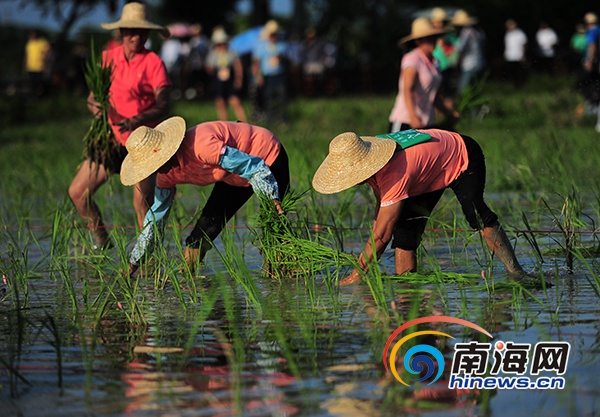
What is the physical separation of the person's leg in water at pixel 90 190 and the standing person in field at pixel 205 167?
4.20ft

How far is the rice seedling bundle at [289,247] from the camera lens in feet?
23.3

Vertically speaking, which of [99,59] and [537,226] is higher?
[99,59]

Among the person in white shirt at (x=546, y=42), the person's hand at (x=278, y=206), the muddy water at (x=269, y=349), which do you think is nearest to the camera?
the muddy water at (x=269, y=349)

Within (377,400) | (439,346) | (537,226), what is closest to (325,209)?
(537,226)

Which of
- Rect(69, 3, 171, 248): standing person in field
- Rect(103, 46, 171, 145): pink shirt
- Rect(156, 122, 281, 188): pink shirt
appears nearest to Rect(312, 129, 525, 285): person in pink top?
Rect(156, 122, 281, 188): pink shirt

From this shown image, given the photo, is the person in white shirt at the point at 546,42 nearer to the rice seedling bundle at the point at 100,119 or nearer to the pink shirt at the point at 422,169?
the rice seedling bundle at the point at 100,119

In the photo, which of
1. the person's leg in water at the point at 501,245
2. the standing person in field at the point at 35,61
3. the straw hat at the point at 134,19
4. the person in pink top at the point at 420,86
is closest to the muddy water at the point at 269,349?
the person's leg in water at the point at 501,245

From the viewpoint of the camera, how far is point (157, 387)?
5152 mm

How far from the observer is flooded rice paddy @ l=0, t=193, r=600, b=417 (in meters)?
4.88

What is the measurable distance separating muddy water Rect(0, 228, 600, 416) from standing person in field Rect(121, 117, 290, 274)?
0.31 metres

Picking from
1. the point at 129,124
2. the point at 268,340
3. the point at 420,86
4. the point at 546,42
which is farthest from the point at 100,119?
the point at 546,42

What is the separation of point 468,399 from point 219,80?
17844 mm

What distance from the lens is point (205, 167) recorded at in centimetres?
722

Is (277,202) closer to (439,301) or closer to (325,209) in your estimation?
(439,301)
